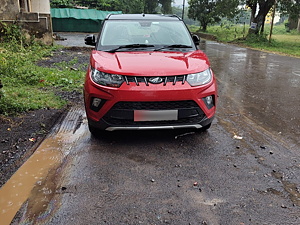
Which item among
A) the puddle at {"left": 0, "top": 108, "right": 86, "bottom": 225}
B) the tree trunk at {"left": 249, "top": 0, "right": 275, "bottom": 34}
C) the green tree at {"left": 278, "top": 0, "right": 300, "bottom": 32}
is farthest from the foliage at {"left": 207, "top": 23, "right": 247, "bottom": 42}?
the puddle at {"left": 0, "top": 108, "right": 86, "bottom": 225}

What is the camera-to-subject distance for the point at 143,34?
189 inches

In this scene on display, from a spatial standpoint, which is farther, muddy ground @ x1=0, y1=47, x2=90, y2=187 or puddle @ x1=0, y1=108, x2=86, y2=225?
muddy ground @ x1=0, y1=47, x2=90, y2=187

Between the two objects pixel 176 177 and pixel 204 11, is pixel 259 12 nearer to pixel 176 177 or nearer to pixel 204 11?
pixel 204 11

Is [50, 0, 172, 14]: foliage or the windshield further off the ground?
[50, 0, 172, 14]: foliage

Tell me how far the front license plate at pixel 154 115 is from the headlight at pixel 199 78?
43 cm

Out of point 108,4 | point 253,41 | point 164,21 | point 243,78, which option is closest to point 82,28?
point 108,4

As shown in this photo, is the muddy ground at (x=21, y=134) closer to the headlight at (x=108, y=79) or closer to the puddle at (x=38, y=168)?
the puddle at (x=38, y=168)

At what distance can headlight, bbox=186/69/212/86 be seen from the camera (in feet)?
11.9

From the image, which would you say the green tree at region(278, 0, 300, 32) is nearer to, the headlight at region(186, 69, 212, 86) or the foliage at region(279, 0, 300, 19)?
the foliage at region(279, 0, 300, 19)

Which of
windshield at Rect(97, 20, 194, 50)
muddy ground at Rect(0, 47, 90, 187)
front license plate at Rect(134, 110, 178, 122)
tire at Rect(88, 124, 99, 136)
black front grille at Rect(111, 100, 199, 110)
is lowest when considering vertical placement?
muddy ground at Rect(0, 47, 90, 187)

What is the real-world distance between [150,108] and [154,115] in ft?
0.32

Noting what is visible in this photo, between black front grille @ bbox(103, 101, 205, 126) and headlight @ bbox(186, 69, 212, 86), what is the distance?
258 mm

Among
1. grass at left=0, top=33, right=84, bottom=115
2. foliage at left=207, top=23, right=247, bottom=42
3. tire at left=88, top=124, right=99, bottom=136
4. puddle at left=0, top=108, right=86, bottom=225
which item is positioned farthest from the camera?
foliage at left=207, top=23, right=247, bottom=42

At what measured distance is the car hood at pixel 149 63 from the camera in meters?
3.56
